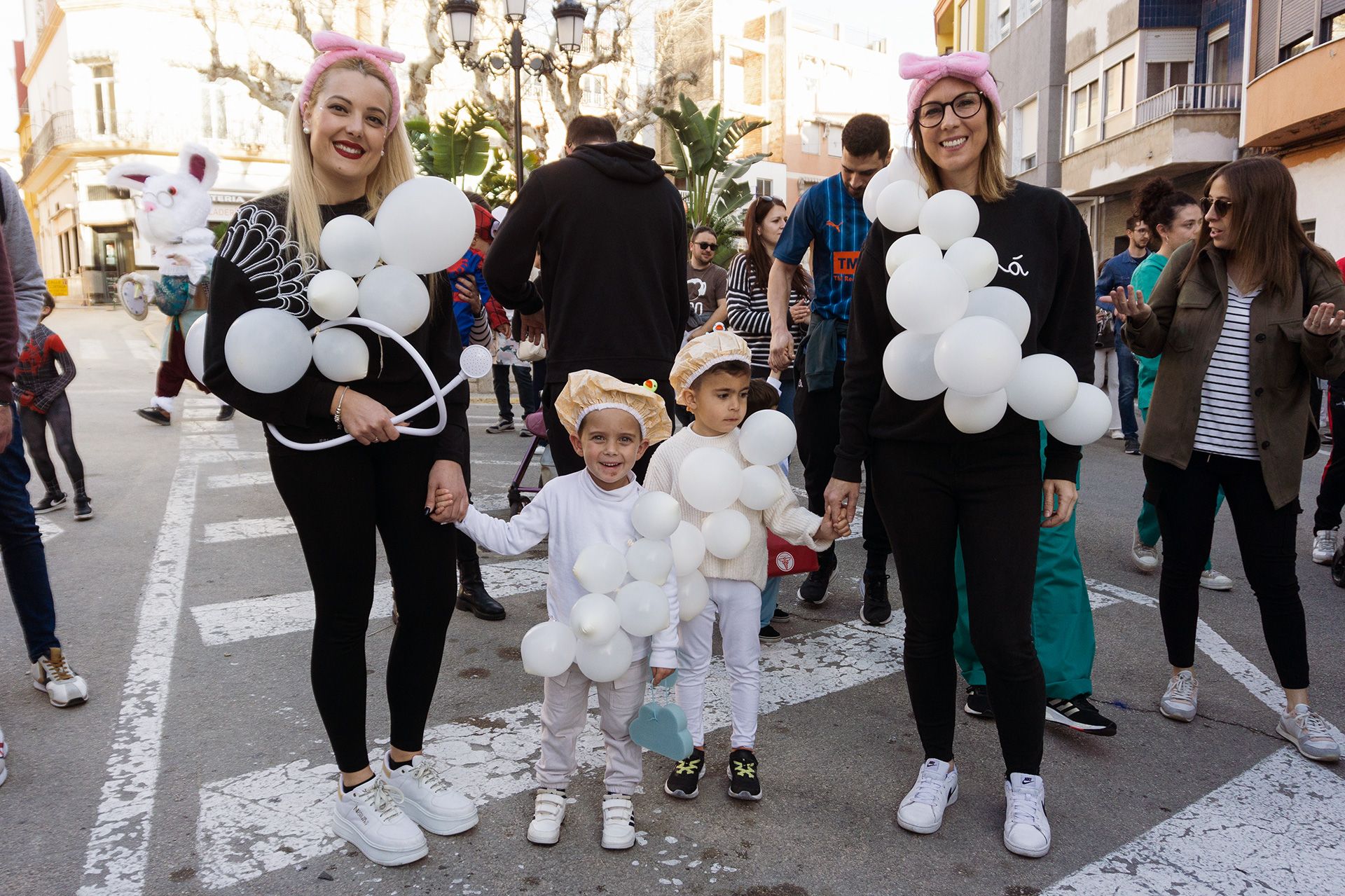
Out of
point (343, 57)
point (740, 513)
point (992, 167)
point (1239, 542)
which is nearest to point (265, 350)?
point (343, 57)

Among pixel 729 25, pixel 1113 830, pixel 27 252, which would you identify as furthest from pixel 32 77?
pixel 1113 830

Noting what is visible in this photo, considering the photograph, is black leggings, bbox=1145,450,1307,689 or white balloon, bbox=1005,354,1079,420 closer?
white balloon, bbox=1005,354,1079,420

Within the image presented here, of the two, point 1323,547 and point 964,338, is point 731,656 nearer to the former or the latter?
point 964,338

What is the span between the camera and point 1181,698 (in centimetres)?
370

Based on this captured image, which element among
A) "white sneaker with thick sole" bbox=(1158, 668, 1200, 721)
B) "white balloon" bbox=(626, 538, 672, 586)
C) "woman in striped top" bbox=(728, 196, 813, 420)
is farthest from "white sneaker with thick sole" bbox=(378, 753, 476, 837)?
"woman in striped top" bbox=(728, 196, 813, 420)

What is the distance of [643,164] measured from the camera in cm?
370

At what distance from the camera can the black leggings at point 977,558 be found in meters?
2.75

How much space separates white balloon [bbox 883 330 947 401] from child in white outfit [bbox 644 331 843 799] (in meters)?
0.57

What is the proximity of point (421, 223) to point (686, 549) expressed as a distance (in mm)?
1211

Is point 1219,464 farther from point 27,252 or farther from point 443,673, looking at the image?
point 27,252

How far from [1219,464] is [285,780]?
341cm

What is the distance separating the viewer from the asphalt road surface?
2668mm

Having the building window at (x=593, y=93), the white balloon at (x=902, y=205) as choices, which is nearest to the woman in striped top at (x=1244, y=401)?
the white balloon at (x=902, y=205)

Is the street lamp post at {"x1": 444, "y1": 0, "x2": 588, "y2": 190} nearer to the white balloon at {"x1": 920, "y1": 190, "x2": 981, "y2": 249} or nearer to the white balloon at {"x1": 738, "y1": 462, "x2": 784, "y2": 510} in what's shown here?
the white balloon at {"x1": 738, "y1": 462, "x2": 784, "y2": 510}
